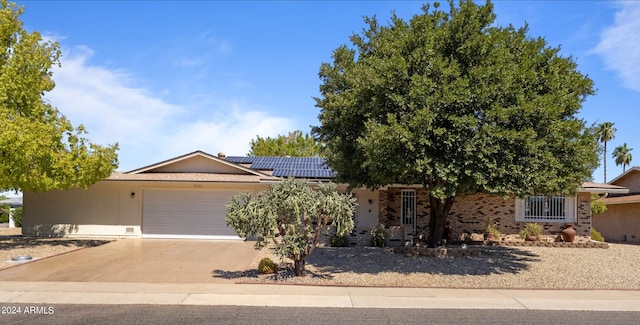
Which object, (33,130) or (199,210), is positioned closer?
(33,130)

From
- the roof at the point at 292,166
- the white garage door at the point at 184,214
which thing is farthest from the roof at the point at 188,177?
the roof at the point at 292,166

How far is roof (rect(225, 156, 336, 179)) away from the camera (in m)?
24.1

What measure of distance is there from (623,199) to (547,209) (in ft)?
27.0

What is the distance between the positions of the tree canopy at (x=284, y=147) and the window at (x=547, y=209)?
36.6 metres

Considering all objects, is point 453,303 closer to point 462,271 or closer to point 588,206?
point 462,271

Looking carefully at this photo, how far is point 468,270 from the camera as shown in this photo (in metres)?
14.4

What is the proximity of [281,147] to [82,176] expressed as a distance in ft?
131

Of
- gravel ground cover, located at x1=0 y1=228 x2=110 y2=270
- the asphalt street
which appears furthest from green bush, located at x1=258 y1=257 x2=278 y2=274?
gravel ground cover, located at x1=0 y1=228 x2=110 y2=270

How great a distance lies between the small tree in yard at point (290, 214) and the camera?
12.0 m

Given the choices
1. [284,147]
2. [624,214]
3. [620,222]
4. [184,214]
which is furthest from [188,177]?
[284,147]

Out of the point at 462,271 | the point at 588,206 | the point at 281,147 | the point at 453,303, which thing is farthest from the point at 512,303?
the point at 281,147

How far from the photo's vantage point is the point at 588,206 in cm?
2233

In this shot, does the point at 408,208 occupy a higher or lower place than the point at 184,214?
higher

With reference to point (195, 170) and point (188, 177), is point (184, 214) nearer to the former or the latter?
point (188, 177)
